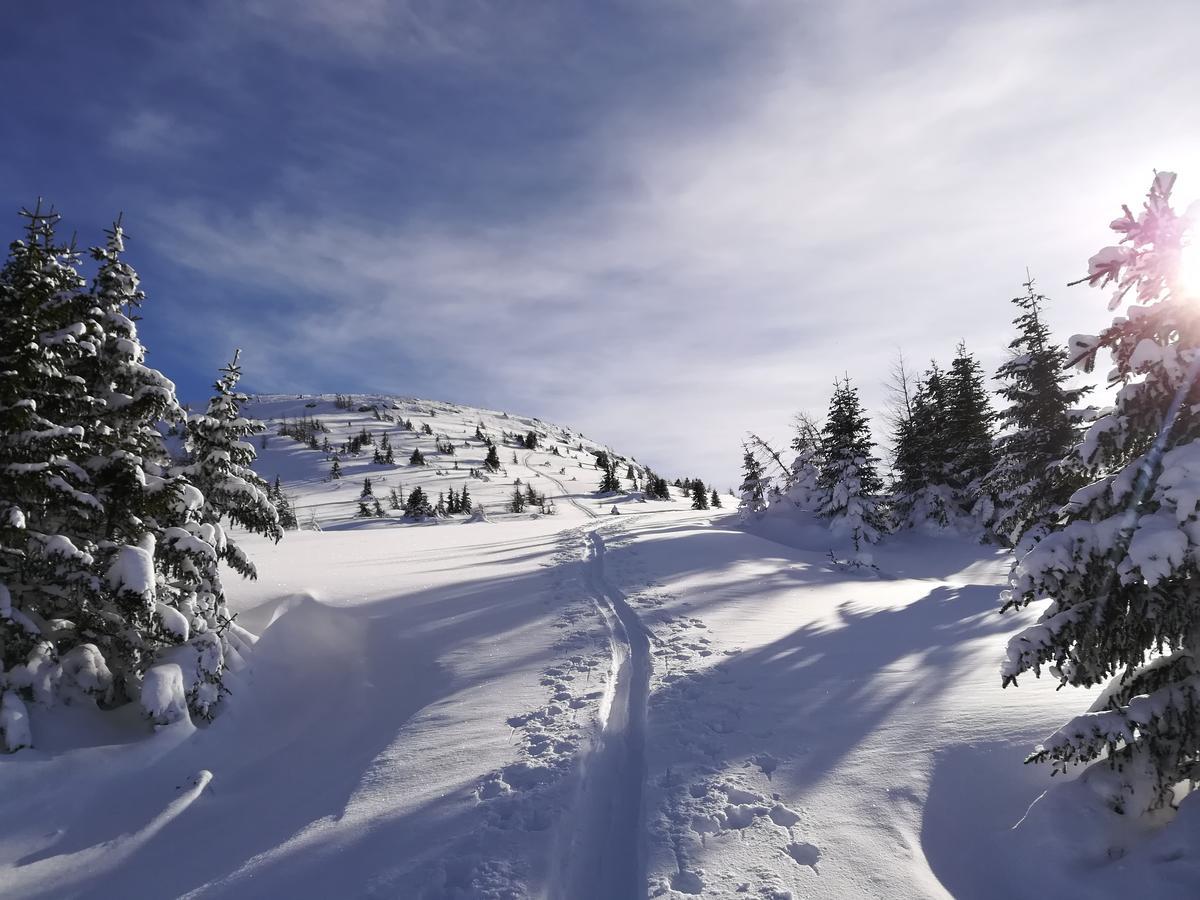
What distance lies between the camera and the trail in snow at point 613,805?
206 inches

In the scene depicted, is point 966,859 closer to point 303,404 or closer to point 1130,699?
point 1130,699

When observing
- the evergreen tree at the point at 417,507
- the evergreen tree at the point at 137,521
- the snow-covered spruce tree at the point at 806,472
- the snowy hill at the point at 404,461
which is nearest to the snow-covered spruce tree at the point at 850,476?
the snow-covered spruce tree at the point at 806,472

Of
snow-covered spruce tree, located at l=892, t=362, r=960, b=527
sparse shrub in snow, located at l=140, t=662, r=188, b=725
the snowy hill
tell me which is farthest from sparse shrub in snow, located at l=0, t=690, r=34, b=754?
the snowy hill

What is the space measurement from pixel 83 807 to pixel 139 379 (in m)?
6.10

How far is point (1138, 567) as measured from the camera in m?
4.56

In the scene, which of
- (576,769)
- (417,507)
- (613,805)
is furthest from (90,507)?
(417,507)

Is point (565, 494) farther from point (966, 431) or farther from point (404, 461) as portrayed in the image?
point (966, 431)

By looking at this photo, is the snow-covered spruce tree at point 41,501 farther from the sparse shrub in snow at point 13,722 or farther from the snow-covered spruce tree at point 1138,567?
the snow-covered spruce tree at point 1138,567

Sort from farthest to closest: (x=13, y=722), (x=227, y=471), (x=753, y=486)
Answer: (x=753, y=486)
(x=227, y=471)
(x=13, y=722)

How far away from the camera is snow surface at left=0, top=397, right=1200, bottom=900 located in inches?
205

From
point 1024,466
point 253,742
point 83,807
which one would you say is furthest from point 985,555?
point 83,807

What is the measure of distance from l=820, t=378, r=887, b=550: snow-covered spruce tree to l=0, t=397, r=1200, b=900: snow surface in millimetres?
11935

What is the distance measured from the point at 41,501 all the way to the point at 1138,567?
42.0ft

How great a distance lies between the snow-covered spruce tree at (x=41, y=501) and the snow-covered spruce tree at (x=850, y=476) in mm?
26401
